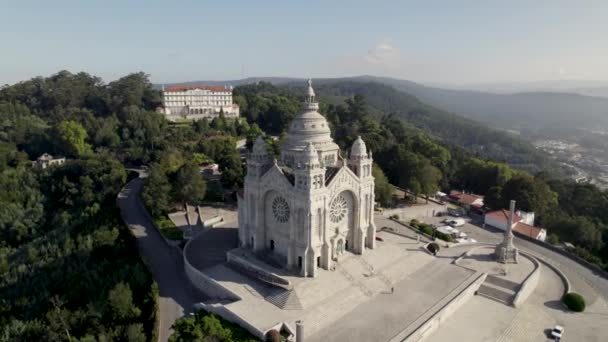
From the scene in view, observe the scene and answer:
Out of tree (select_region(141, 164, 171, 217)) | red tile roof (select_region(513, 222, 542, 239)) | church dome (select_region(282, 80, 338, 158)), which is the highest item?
church dome (select_region(282, 80, 338, 158))

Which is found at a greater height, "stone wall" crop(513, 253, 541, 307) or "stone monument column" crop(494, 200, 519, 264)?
"stone monument column" crop(494, 200, 519, 264)

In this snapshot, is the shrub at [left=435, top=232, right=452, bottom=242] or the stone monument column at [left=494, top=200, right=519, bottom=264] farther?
the shrub at [left=435, top=232, right=452, bottom=242]

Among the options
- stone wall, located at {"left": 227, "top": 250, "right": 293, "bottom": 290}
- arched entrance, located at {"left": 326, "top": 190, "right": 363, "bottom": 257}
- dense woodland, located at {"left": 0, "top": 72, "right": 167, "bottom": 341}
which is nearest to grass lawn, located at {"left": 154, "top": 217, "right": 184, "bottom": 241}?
dense woodland, located at {"left": 0, "top": 72, "right": 167, "bottom": 341}

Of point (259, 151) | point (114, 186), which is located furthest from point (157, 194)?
point (259, 151)

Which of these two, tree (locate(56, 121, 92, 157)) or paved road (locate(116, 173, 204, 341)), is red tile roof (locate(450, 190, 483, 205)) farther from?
tree (locate(56, 121, 92, 157))

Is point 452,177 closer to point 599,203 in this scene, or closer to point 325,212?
point 599,203

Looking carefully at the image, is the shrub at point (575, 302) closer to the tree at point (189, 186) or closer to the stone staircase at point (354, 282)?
the stone staircase at point (354, 282)
